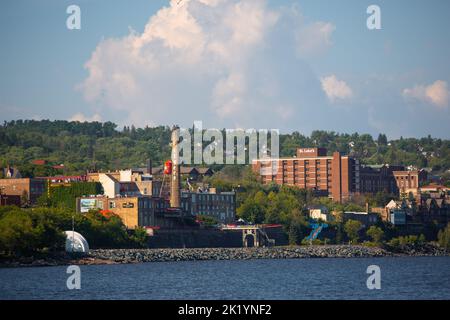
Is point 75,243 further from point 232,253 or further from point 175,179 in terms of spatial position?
point 175,179

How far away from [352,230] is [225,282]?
78.3m

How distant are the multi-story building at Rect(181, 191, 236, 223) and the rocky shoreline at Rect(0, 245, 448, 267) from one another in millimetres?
18307

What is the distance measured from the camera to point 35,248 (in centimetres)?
10638

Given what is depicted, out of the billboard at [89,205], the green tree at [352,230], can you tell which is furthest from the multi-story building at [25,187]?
the green tree at [352,230]

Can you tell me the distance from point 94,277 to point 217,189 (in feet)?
280

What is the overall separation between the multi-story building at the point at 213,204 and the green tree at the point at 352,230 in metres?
16.0

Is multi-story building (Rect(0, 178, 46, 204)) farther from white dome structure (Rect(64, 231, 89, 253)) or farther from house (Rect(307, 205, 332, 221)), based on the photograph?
white dome structure (Rect(64, 231, 89, 253))

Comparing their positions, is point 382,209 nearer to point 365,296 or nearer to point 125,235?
point 125,235

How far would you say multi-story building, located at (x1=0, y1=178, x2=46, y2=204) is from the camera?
156 m

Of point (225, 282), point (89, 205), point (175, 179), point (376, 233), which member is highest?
point (175, 179)

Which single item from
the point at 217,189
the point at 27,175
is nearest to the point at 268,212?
the point at 217,189

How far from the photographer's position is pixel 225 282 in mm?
84000

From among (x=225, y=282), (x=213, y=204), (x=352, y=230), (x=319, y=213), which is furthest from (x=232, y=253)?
(x=319, y=213)

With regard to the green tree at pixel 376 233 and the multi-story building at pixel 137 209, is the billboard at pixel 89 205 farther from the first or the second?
the green tree at pixel 376 233
